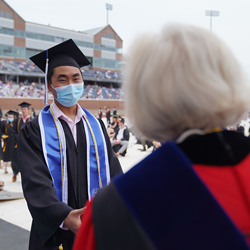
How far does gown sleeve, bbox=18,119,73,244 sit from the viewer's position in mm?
1563

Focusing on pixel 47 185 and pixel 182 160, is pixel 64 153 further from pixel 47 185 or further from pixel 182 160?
pixel 182 160

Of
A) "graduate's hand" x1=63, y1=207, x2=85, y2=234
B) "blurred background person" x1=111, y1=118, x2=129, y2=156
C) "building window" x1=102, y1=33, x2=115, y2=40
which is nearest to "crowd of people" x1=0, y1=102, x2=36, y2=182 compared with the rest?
"blurred background person" x1=111, y1=118, x2=129, y2=156

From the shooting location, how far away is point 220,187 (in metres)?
0.67

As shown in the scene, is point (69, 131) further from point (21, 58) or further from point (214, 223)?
point (21, 58)

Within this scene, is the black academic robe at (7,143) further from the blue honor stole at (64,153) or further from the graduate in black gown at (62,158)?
the blue honor stole at (64,153)

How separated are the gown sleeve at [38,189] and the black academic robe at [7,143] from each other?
606cm

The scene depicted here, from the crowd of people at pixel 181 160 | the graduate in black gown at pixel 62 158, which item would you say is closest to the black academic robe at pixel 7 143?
the graduate in black gown at pixel 62 158

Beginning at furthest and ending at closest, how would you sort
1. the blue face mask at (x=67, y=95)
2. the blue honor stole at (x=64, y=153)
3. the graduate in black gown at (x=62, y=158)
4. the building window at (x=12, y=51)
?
the building window at (x=12, y=51) < the blue face mask at (x=67, y=95) < the blue honor stole at (x=64, y=153) < the graduate in black gown at (x=62, y=158)

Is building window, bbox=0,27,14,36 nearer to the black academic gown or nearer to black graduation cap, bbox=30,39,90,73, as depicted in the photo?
black graduation cap, bbox=30,39,90,73

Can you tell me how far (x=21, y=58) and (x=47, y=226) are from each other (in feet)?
145

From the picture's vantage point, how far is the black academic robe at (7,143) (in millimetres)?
7645

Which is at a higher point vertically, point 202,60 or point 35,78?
point 35,78

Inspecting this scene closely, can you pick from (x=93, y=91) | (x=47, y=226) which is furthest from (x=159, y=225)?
(x=93, y=91)

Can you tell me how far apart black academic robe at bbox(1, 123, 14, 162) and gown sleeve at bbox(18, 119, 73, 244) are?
239 inches
